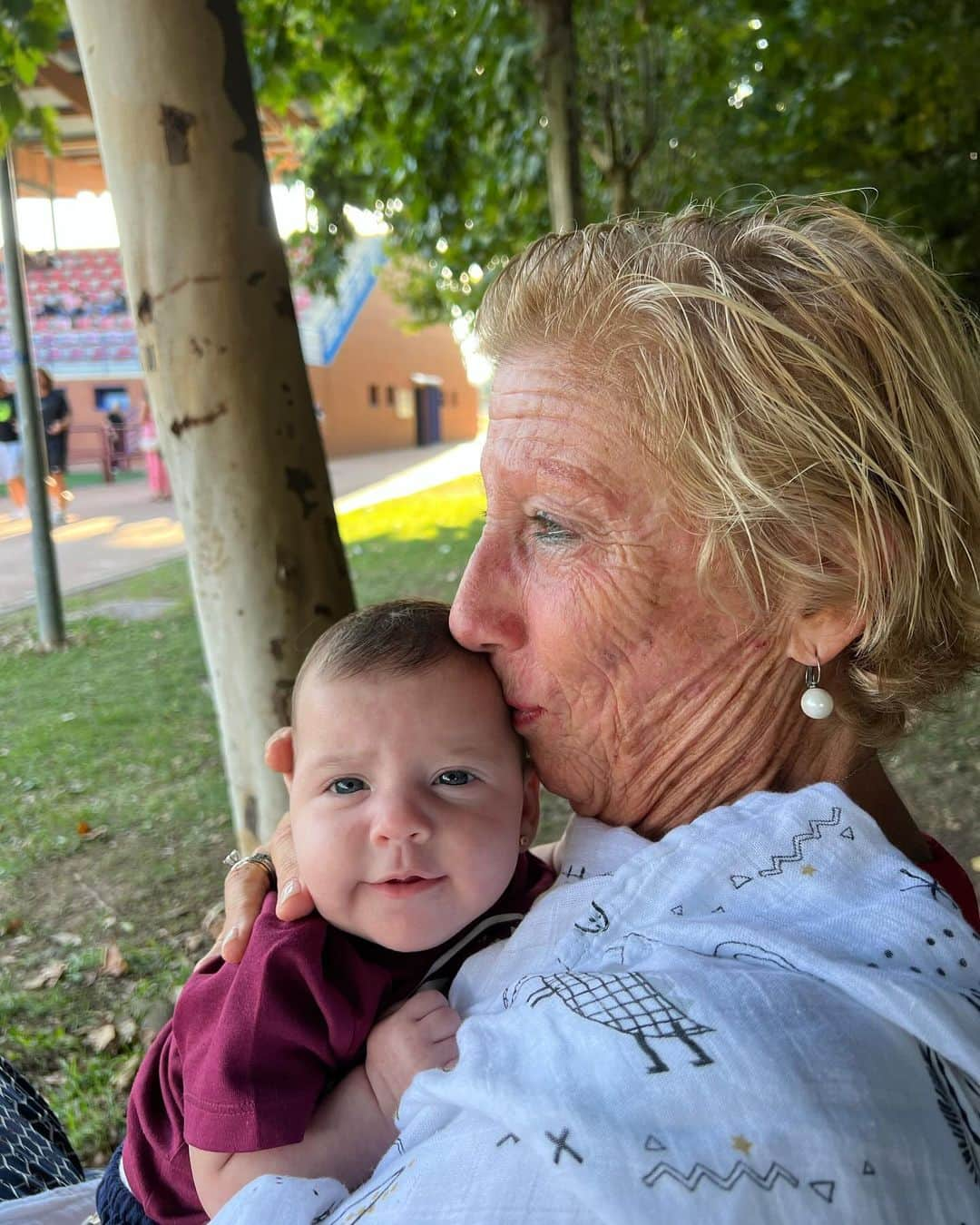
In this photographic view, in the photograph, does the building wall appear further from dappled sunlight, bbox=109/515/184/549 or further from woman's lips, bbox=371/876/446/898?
woman's lips, bbox=371/876/446/898

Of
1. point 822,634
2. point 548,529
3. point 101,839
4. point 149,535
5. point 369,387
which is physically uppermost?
point 369,387

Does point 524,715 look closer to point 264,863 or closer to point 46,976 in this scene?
point 264,863

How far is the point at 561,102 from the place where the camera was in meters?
6.73

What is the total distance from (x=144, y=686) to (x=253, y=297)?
6154 millimetres

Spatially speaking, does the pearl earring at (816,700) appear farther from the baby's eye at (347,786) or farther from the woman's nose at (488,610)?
the baby's eye at (347,786)

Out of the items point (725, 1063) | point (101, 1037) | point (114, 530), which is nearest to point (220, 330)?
point (725, 1063)

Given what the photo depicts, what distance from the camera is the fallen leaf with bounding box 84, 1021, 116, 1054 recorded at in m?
3.80

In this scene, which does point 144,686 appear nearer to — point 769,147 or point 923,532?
point 769,147

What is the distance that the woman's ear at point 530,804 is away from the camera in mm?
1796

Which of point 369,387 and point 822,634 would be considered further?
point 369,387

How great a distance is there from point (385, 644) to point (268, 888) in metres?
0.51

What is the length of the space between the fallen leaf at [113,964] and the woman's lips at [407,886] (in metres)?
3.24

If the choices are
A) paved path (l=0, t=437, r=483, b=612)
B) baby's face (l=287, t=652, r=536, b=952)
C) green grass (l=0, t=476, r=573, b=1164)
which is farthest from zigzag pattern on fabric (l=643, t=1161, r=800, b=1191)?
paved path (l=0, t=437, r=483, b=612)

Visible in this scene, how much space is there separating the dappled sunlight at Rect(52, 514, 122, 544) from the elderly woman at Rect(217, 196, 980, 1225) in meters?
14.3
